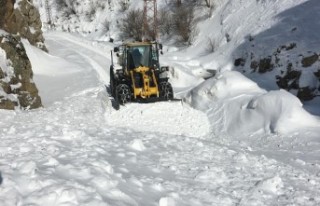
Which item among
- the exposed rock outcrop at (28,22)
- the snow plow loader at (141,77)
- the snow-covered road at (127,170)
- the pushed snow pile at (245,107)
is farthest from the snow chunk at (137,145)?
the exposed rock outcrop at (28,22)

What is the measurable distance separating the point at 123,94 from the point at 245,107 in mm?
4243

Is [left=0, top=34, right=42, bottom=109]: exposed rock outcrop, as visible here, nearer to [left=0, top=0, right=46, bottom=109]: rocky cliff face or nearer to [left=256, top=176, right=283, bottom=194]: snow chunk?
[left=0, top=0, right=46, bottom=109]: rocky cliff face

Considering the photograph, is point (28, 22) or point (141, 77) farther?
point (28, 22)

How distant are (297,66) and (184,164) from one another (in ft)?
42.7

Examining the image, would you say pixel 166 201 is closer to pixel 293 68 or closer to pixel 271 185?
pixel 271 185

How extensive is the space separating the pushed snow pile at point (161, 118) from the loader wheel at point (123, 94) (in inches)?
17.2

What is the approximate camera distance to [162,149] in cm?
902

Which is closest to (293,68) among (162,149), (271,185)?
(162,149)

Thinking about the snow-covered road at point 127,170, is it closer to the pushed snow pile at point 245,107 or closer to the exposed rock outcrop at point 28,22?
the pushed snow pile at point 245,107

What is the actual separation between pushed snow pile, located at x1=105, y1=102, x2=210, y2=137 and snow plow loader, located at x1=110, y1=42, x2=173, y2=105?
1.83 ft

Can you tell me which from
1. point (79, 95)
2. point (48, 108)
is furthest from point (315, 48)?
point (48, 108)

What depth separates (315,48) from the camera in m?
19.3

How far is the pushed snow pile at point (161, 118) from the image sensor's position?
14.1 metres

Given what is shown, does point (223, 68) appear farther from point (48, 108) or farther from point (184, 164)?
point (184, 164)
